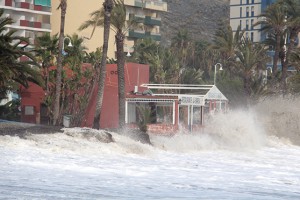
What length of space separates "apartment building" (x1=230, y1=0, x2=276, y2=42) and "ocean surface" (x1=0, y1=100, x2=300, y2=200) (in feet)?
301

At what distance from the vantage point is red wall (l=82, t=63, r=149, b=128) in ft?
146

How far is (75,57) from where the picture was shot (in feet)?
156

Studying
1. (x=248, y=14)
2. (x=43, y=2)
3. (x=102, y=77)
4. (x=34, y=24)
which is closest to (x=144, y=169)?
(x=102, y=77)

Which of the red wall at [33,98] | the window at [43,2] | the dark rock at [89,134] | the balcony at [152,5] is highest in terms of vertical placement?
the balcony at [152,5]

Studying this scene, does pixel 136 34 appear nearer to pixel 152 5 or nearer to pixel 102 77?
pixel 152 5

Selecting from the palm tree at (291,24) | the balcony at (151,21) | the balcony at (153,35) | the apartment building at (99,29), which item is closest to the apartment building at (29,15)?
the apartment building at (99,29)

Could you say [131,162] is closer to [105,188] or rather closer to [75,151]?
[75,151]

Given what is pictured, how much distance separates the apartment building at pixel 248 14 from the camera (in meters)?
135

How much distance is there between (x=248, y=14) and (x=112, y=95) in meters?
96.4

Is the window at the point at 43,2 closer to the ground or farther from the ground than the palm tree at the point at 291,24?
farther from the ground

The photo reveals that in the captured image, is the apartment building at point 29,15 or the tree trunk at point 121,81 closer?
the tree trunk at point 121,81

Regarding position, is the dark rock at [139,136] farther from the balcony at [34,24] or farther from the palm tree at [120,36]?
the balcony at [34,24]

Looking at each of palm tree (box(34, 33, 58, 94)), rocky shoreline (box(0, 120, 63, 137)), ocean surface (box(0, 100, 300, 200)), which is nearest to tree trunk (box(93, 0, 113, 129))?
ocean surface (box(0, 100, 300, 200))

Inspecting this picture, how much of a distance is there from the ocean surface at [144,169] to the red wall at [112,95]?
5.15 meters
